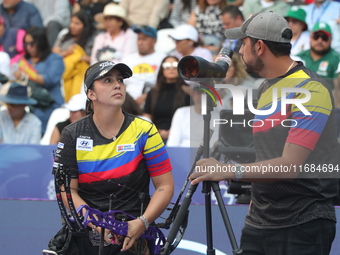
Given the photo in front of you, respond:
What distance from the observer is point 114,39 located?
888 cm

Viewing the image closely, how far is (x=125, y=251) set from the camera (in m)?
3.42

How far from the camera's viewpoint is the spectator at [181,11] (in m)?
9.50

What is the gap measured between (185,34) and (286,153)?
17.2ft

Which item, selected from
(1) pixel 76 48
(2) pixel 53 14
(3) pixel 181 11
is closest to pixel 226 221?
(1) pixel 76 48

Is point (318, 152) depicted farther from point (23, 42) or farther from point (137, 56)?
point (23, 42)

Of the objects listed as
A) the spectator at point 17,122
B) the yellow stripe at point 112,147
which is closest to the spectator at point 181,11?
the spectator at point 17,122

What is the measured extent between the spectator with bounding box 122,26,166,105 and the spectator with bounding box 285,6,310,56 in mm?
1685

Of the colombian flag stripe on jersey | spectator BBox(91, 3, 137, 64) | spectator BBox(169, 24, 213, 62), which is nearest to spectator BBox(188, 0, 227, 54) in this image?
spectator BBox(169, 24, 213, 62)

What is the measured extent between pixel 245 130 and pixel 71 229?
5.37 ft

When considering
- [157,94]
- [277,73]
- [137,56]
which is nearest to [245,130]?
[277,73]

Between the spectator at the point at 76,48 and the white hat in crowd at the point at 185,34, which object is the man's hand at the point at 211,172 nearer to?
the white hat in crowd at the point at 185,34

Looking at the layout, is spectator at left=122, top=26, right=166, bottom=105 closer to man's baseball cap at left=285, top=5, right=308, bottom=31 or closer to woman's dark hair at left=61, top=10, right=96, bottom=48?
woman's dark hair at left=61, top=10, right=96, bottom=48

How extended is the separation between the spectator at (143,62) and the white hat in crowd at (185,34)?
314 millimetres

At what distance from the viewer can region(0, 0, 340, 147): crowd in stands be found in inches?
282
